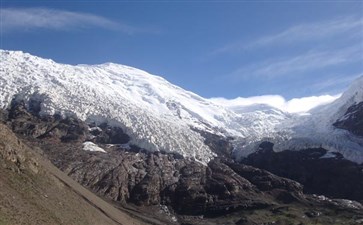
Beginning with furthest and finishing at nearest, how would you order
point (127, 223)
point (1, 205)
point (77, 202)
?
point (127, 223) → point (77, 202) → point (1, 205)

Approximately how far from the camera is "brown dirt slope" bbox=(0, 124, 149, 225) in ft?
322

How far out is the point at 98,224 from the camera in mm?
134375

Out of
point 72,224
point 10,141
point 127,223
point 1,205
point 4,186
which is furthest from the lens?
point 127,223

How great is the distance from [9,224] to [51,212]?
2634 centimetres

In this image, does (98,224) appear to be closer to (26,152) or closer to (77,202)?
(77,202)

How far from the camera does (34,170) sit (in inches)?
5027

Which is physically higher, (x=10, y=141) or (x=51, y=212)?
(x=10, y=141)

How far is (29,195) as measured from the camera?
11219 centimetres

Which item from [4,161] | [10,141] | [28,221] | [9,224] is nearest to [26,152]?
[10,141]

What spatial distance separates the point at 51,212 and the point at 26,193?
6.14 meters

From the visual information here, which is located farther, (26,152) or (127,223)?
(127,223)

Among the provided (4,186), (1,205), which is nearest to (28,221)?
(1,205)

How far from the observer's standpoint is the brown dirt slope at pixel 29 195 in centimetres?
9821

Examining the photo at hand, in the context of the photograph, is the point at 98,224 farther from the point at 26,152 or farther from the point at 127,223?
the point at 127,223
